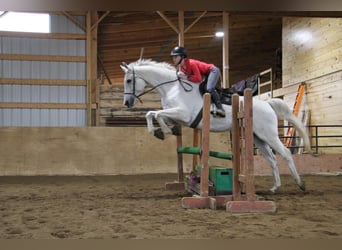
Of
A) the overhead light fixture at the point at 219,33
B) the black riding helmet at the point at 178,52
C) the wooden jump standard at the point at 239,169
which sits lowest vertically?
the wooden jump standard at the point at 239,169

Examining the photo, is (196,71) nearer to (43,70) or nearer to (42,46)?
(43,70)

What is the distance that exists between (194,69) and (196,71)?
3 cm

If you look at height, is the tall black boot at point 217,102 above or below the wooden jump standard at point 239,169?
above

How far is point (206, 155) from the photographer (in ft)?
13.2

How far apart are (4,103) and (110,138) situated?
2790 millimetres

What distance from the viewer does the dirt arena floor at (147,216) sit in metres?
2.87

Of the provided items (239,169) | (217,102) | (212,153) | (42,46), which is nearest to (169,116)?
(217,102)

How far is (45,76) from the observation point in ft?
30.7

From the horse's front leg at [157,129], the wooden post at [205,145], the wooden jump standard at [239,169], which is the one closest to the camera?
the wooden jump standard at [239,169]

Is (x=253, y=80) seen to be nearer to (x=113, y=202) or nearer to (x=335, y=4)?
(x=113, y=202)

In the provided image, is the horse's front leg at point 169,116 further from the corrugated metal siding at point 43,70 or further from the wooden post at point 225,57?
the corrugated metal siding at point 43,70

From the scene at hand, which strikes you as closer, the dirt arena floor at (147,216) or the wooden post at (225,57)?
the dirt arena floor at (147,216)

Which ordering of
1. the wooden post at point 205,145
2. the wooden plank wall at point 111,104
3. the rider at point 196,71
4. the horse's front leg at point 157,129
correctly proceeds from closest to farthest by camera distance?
the wooden post at point 205,145 → the horse's front leg at point 157,129 → the rider at point 196,71 → the wooden plank wall at point 111,104

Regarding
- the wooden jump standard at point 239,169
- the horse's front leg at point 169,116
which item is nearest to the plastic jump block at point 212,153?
the wooden jump standard at point 239,169
